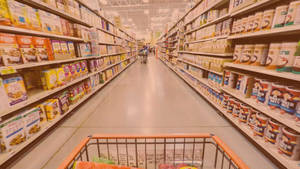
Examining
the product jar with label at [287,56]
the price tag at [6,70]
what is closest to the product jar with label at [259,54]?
the product jar with label at [287,56]

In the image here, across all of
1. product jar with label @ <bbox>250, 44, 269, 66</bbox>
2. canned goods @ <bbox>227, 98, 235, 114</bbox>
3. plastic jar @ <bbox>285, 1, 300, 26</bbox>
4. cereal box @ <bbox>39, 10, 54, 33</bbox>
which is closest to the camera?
plastic jar @ <bbox>285, 1, 300, 26</bbox>

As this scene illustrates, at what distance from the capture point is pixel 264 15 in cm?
132

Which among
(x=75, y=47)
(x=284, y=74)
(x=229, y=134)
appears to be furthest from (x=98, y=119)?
(x=284, y=74)

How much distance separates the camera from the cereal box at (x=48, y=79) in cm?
174

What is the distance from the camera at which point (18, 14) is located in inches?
53.4

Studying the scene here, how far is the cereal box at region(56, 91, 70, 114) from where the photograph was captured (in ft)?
6.38

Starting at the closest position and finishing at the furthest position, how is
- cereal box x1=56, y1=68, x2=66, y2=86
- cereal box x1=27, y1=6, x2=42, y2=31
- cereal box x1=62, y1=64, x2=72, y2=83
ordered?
1. cereal box x1=27, y1=6, x2=42, y2=31
2. cereal box x1=56, y1=68, x2=66, y2=86
3. cereal box x1=62, y1=64, x2=72, y2=83

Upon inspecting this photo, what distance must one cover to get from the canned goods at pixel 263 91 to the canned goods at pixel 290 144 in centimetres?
35

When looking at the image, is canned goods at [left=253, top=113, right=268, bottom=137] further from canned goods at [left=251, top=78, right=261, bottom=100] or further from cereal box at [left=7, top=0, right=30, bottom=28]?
cereal box at [left=7, top=0, right=30, bottom=28]

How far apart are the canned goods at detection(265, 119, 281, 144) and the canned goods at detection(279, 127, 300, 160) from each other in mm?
70

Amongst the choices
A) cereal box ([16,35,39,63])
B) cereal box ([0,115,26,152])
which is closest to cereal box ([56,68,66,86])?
cereal box ([16,35,39,63])

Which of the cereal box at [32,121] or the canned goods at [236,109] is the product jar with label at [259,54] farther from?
the cereal box at [32,121]

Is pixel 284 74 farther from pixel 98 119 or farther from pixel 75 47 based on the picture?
pixel 75 47

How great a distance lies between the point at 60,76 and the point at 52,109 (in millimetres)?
526
